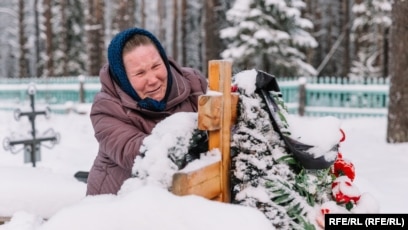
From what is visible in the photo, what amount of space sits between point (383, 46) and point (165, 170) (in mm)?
21054

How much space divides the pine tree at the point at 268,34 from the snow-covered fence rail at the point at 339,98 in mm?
1800

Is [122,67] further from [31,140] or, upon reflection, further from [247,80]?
[31,140]

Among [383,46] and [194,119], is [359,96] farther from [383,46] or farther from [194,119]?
[194,119]

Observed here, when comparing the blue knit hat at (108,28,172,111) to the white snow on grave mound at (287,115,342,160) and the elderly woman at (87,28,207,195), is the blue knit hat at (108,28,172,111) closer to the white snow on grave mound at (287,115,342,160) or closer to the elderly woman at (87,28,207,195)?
the elderly woman at (87,28,207,195)

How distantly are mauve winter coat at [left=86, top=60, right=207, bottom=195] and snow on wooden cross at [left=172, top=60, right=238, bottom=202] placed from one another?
36 centimetres

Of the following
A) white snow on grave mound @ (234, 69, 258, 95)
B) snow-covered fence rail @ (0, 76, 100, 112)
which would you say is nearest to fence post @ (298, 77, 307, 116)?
snow-covered fence rail @ (0, 76, 100, 112)

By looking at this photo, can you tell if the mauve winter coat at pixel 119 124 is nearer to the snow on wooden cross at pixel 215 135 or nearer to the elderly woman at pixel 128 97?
the elderly woman at pixel 128 97

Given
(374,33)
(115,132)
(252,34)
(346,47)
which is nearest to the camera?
(115,132)

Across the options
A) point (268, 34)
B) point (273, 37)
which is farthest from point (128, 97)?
point (273, 37)

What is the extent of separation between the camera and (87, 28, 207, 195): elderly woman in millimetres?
2014

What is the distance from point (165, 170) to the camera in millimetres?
1480

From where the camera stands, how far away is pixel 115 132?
1.95 meters

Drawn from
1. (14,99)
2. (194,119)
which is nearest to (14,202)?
(194,119)

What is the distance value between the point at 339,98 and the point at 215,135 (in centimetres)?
1151
